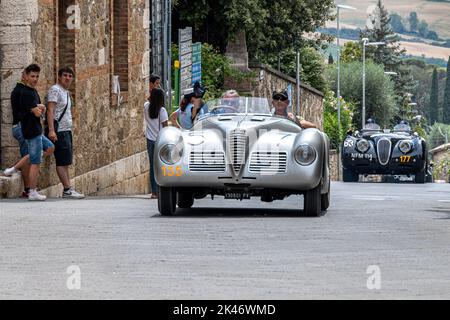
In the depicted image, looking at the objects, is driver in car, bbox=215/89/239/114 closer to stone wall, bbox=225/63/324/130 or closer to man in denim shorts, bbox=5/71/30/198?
man in denim shorts, bbox=5/71/30/198

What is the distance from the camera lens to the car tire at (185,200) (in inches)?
704

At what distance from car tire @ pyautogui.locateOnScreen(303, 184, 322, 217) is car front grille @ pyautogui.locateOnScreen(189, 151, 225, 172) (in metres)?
1.03

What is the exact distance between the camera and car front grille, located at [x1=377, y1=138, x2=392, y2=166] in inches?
1385

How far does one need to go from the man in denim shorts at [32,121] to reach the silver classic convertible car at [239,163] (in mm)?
3102

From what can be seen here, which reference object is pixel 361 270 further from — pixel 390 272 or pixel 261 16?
pixel 261 16

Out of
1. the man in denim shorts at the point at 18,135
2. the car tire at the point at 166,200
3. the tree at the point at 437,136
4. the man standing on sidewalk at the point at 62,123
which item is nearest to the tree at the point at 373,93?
the tree at the point at 437,136

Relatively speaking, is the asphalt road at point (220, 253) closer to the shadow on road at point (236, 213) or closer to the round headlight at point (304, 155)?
the shadow on road at point (236, 213)

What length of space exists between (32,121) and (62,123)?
3.12 feet

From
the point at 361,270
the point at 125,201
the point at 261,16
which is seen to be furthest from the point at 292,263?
the point at 261,16

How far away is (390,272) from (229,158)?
583 cm

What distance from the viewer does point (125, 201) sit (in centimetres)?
2016

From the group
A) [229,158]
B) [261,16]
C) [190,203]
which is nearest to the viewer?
[229,158]

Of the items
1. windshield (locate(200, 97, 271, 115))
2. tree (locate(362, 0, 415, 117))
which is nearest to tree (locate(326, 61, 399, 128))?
tree (locate(362, 0, 415, 117))

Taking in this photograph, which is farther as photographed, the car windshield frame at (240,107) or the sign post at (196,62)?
the sign post at (196,62)
